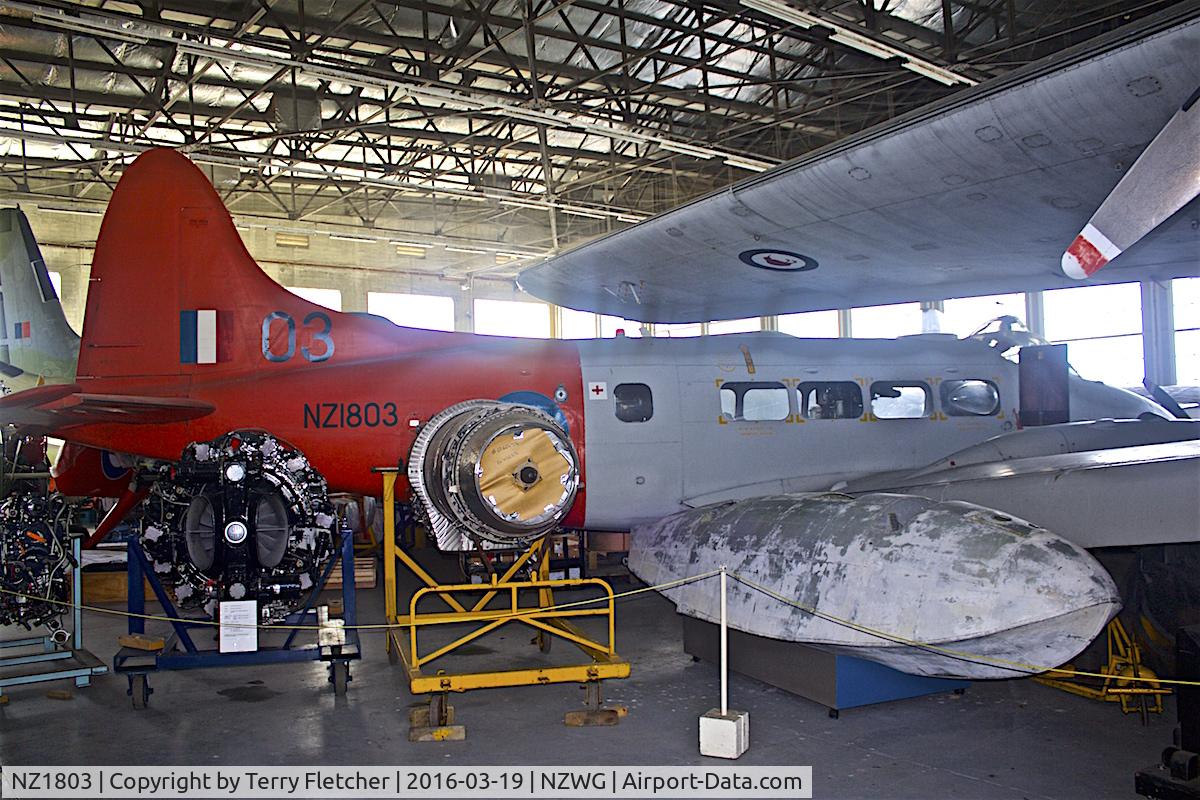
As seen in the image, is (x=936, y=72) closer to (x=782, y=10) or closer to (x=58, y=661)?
(x=782, y=10)

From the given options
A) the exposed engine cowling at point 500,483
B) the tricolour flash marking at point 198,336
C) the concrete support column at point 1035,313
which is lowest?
the exposed engine cowling at point 500,483

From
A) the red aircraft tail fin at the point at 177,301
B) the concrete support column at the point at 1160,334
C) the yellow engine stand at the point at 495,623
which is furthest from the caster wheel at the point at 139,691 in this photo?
the concrete support column at the point at 1160,334

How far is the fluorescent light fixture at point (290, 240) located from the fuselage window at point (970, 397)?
28.7 meters

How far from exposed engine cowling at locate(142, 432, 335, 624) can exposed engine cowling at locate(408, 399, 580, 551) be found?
1123 millimetres

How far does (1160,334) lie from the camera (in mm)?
22125

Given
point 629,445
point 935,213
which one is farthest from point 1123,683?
point 629,445

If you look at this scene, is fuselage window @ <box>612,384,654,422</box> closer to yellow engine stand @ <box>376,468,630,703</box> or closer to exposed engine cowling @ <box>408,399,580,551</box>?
yellow engine stand @ <box>376,468,630,703</box>

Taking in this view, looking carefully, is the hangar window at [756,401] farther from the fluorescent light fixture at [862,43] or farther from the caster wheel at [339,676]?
the fluorescent light fixture at [862,43]

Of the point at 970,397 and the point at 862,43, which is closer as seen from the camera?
the point at 970,397

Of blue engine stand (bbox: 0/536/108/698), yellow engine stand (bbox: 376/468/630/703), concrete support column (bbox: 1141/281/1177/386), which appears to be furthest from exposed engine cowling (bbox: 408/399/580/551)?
concrete support column (bbox: 1141/281/1177/386)

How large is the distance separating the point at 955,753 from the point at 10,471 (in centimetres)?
1053

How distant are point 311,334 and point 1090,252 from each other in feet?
24.6

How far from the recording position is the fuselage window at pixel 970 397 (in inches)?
459

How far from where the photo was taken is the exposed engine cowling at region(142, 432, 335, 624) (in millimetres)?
7906
